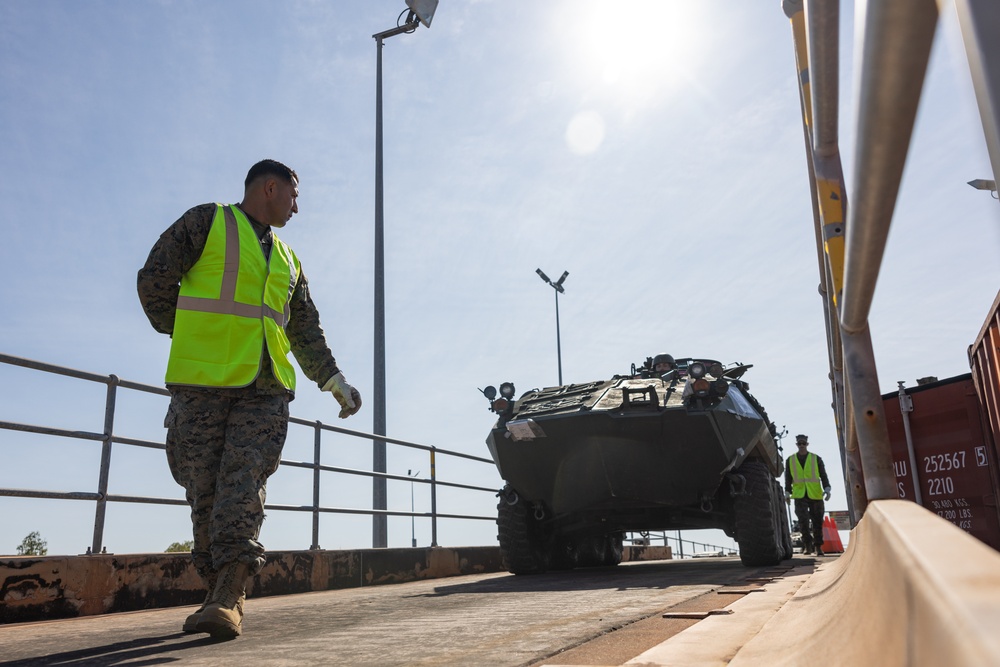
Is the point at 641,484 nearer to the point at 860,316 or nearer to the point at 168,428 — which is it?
the point at 168,428

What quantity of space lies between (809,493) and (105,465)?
404 inches

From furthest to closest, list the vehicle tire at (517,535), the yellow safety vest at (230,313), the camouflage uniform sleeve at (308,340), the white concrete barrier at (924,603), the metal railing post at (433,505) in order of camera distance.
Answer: the metal railing post at (433,505) < the vehicle tire at (517,535) < the camouflage uniform sleeve at (308,340) < the yellow safety vest at (230,313) < the white concrete barrier at (924,603)

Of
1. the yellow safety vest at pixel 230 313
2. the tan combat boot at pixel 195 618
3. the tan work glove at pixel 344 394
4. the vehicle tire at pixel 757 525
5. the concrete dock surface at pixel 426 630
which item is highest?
the yellow safety vest at pixel 230 313

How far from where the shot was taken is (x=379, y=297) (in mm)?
12289

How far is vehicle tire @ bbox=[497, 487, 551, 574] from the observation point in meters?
7.44

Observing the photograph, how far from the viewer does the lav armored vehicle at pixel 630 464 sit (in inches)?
268

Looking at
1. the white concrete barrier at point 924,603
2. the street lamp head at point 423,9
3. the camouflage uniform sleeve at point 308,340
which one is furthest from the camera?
the street lamp head at point 423,9

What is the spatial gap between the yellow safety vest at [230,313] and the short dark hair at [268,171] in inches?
7.6

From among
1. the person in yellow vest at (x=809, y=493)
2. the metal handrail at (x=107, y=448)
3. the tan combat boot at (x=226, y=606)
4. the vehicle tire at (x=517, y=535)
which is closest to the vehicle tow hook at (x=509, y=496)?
the vehicle tire at (x=517, y=535)

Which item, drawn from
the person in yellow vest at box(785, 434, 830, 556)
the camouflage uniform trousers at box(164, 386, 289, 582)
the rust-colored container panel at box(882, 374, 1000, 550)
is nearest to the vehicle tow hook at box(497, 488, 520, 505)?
the rust-colored container panel at box(882, 374, 1000, 550)

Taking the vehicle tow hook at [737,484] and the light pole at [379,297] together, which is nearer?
the vehicle tow hook at [737,484]

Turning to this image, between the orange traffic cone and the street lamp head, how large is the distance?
1057cm

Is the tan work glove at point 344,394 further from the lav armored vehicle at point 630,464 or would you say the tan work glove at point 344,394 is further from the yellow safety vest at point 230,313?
the lav armored vehicle at point 630,464

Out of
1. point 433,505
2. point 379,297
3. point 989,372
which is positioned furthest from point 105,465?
point 379,297
